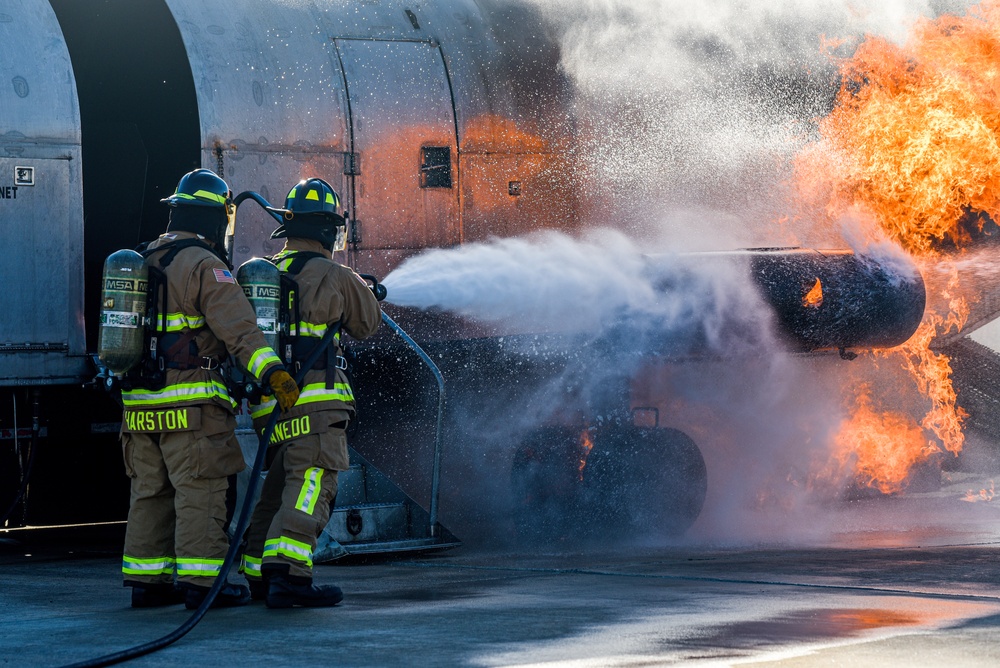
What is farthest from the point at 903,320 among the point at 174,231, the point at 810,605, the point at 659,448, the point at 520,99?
the point at 174,231

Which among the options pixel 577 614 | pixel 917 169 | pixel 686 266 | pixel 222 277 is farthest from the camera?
pixel 917 169

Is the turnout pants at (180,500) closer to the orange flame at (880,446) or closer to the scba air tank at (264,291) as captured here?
the scba air tank at (264,291)

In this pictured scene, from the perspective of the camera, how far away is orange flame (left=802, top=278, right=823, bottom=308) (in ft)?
31.0

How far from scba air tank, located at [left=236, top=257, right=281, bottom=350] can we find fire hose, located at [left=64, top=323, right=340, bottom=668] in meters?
0.22

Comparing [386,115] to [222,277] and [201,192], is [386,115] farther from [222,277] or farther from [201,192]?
[222,277]

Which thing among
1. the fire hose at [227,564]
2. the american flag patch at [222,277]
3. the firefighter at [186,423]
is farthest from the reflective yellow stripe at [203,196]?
the fire hose at [227,564]

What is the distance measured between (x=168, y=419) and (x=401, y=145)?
11.8 ft

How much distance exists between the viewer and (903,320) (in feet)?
31.6

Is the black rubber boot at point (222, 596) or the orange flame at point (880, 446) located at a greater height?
the orange flame at point (880, 446)

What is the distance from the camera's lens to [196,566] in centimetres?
600

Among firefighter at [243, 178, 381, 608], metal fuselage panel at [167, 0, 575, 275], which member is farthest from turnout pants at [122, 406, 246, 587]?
metal fuselage panel at [167, 0, 575, 275]

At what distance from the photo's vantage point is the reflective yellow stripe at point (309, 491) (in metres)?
6.11

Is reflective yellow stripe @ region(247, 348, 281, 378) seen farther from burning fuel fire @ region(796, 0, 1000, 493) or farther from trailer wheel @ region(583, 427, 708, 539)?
burning fuel fire @ region(796, 0, 1000, 493)

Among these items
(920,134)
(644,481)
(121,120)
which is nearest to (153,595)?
(644,481)
